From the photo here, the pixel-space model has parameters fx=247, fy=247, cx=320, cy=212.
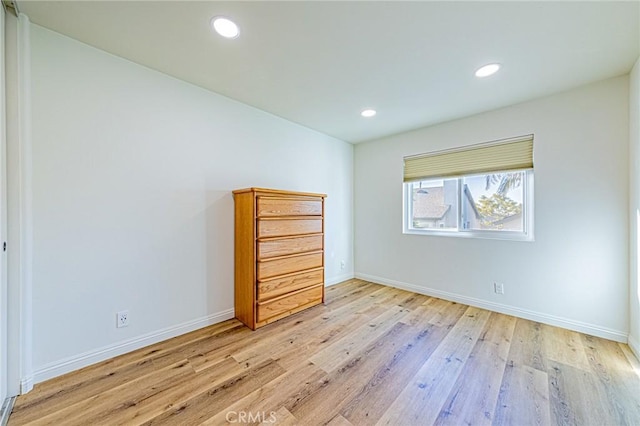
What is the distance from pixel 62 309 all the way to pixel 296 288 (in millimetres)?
1815

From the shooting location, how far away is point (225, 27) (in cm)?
158

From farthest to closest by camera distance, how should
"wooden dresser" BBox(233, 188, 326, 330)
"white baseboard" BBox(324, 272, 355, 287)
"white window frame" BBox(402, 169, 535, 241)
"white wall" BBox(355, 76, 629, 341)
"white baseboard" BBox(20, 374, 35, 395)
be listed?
"white baseboard" BBox(324, 272, 355, 287)
"white window frame" BBox(402, 169, 535, 241)
"wooden dresser" BBox(233, 188, 326, 330)
"white wall" BBox(355, 76, 629, 341)
"white baseboard" BBox(20, 374, 35, 395)

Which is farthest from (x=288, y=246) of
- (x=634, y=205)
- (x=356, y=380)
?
(x=634, y=205)

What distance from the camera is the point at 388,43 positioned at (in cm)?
170

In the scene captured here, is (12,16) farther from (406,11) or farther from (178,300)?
(406,11)

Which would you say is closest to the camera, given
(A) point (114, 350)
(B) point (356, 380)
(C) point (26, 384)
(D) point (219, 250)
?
(C) point (26, 384)

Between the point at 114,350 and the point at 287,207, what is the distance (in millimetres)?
1796

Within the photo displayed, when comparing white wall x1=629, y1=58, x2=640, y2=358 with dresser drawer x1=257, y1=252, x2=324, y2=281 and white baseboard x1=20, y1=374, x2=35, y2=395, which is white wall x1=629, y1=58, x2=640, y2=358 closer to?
dresser drawer x1=257, y1=252, x2=324, y2=281

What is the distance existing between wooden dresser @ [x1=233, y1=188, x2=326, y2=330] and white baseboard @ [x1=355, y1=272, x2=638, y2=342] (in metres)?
1.44

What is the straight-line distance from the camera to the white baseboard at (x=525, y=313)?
84.3 inches

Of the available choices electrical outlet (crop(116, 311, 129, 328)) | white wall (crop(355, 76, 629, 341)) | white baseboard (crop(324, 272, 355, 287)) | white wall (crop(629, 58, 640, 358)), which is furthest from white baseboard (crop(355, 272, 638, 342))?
electrical outlet (crop(116, 311, 129, 328))

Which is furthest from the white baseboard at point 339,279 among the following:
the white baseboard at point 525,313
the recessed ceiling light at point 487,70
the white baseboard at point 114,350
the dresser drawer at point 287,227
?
the recessed ceiling light at point 487,70

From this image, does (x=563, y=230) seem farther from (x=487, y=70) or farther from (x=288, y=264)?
(x=288, y=264)

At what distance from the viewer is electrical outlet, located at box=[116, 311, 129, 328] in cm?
189
